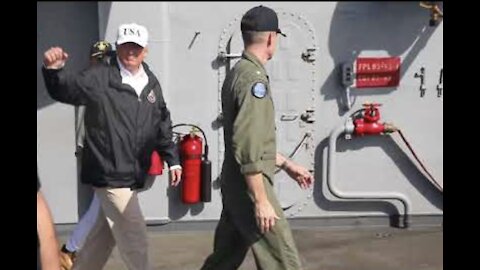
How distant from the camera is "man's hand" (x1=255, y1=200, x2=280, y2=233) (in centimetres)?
285

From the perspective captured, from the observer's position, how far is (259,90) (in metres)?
2.89

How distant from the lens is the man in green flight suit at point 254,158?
2852 millimetres

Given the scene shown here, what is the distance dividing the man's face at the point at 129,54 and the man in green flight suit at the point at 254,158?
2.26ft

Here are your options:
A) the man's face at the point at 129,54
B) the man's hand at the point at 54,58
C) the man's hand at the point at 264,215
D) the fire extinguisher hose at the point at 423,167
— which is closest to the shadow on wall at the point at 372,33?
the fire extinguisher hose at the point at 423,167

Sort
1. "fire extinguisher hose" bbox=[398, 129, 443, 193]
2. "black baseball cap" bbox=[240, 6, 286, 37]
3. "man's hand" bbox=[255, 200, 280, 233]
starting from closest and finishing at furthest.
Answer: "man's hand" bbox=[255, 200, 280, 233], "black baseball cap" bbox=[240, 6, 286, 37], "fire extinguisher hose" bbox=[398, 129, 443, 193]

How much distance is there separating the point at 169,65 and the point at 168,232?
5.05 ft

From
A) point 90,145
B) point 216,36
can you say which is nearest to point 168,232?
point 216,36

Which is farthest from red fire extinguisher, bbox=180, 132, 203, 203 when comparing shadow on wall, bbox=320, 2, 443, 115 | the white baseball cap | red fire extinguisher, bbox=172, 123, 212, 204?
the white baseball cap

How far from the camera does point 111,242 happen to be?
3.73m

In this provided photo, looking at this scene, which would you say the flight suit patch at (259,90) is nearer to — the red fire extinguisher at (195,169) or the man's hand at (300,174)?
the man's hand at (300,174)

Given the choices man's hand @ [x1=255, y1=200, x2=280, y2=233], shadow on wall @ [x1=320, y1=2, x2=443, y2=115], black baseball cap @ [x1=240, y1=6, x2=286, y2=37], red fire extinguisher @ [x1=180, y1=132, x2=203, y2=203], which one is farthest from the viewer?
shadow on wall @ [x1=320, y1=2, x2=443, y2=115]

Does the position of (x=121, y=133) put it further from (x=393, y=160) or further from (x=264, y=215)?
(x=393, y=160)

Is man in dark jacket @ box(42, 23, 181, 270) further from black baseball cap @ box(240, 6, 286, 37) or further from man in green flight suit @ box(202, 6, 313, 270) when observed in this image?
black baseball cap @ box(240, 6, 286, 37)

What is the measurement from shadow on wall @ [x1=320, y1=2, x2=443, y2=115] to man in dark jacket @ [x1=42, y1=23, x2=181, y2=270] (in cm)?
230
